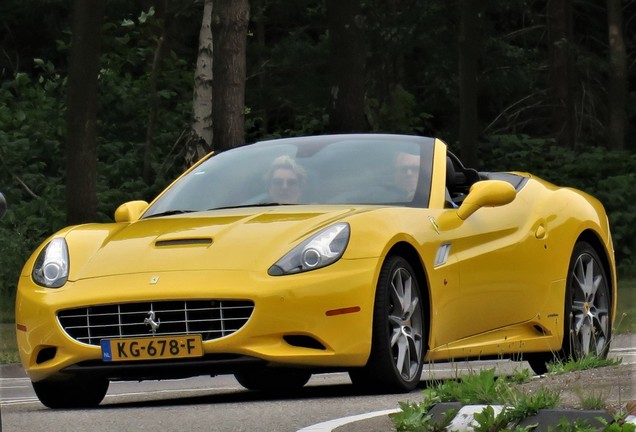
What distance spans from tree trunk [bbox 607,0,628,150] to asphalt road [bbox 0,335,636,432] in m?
34.5

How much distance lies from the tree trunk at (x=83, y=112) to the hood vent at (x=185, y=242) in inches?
739

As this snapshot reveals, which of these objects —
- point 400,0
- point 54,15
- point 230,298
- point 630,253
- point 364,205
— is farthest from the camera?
point 400,0

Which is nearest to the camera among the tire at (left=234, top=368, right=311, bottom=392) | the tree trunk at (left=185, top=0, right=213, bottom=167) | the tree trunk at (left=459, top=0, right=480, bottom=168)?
the tire at (left=234, top=368, right=311, bottom=392)

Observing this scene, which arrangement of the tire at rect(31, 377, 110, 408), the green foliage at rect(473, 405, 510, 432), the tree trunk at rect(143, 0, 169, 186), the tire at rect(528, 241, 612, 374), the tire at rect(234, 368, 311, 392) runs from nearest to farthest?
1. the green foliage at rect(473, 405, 510, 432)
2. the tire at rect(31, 377, 110, 408)
3. the tire at rect(234, 368, 311, 392)
4. the tire at rect(528, 241, 612, 374)
5. the tree trunk at rect(143, 0, 169, 186)

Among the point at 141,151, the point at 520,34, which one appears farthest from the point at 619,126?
the point at 141,151

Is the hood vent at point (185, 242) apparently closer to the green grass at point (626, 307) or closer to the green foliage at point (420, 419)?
the green foliage at point (420, 419)

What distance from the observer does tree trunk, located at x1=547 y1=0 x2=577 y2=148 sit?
44.9 meters

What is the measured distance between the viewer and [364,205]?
9.96 meters

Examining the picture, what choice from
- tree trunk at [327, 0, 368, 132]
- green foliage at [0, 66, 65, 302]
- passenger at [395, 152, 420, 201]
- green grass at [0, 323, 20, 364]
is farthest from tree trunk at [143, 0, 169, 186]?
passenger at [395, 152, 420, 201]

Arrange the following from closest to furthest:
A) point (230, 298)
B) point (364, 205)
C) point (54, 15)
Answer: point (230, 298) → point (364, 205) → point (54, 15)

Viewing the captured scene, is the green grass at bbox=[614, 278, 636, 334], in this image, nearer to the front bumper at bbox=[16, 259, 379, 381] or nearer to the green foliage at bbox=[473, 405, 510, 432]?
the front bumper at bbox=[16, 259, 379, 381]

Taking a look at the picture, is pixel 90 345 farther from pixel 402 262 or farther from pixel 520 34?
pixel 520 34

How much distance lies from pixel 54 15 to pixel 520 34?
12.9 metres

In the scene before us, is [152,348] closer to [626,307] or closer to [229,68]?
[626,307]
